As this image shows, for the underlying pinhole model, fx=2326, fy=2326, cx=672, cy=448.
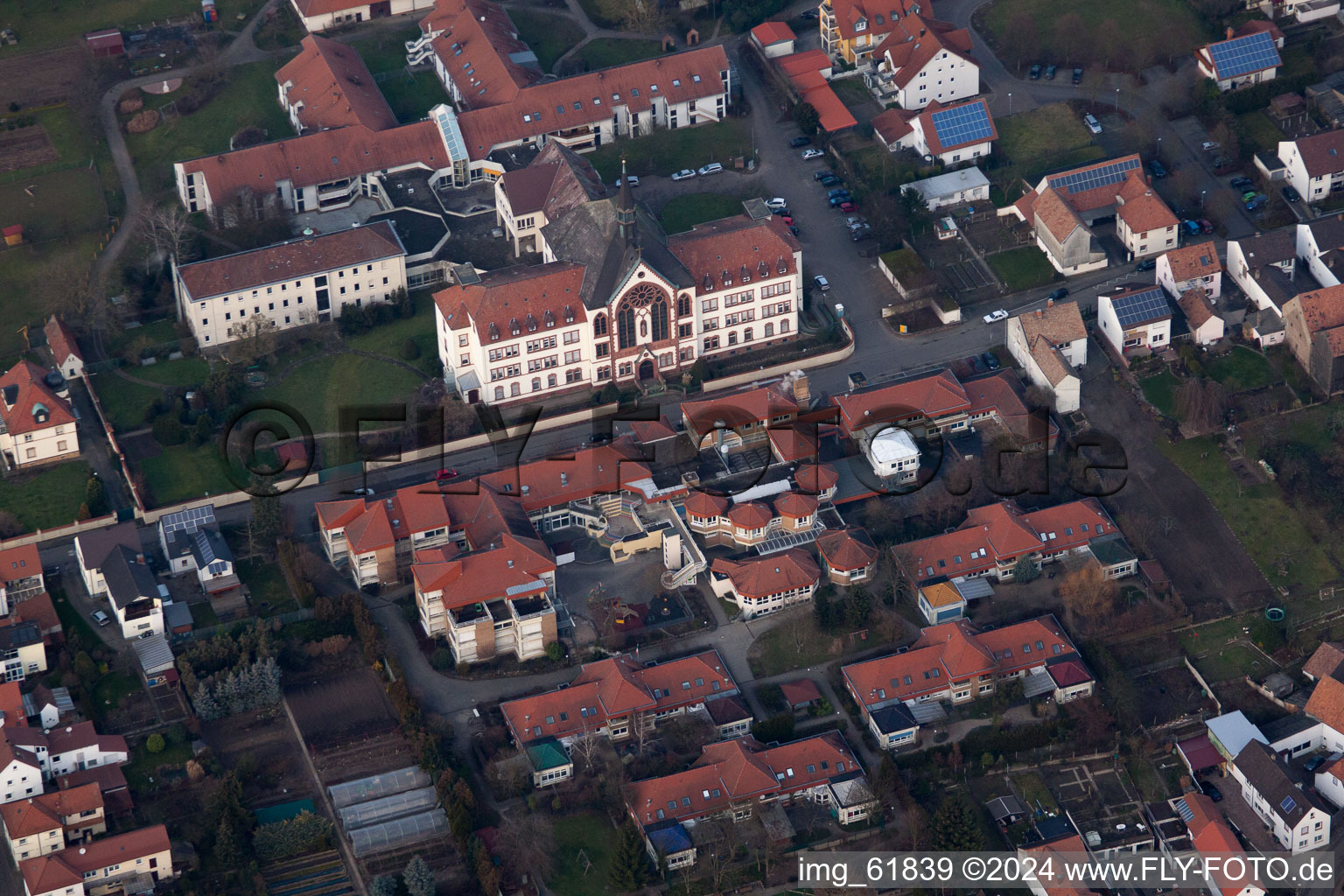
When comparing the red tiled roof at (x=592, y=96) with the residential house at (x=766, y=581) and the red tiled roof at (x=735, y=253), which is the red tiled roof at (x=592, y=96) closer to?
the red tiled roof at (x=735, y=253)

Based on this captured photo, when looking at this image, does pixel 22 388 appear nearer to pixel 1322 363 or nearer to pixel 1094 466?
pixel 1094 466

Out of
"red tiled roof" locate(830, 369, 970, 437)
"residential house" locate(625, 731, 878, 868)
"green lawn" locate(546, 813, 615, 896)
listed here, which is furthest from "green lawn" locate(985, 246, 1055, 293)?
"green lawn" locate(546, 813, 615, 896)

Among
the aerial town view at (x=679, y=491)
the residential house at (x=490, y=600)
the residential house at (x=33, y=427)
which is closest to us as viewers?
the aerial town view at (x=679, y=491)

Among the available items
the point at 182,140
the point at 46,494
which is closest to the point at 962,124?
the point at 182,140

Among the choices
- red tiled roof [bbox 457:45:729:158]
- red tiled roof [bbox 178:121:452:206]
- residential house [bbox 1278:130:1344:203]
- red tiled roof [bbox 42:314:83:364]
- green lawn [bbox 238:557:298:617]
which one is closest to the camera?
green lawn [bbox 238:557:298:617]

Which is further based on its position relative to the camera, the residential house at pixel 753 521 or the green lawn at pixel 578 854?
the residential house at pixel 753 521

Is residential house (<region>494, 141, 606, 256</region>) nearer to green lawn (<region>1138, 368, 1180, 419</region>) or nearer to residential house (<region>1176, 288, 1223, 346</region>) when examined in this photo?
green lawn (<region>1138, 368, 1180, 419</region>)

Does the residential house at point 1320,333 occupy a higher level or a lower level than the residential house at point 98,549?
lower

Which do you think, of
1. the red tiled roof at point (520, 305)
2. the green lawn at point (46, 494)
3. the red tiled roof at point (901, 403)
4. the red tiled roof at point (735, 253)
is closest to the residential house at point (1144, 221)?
the red tiled roof at point (901, 403)
